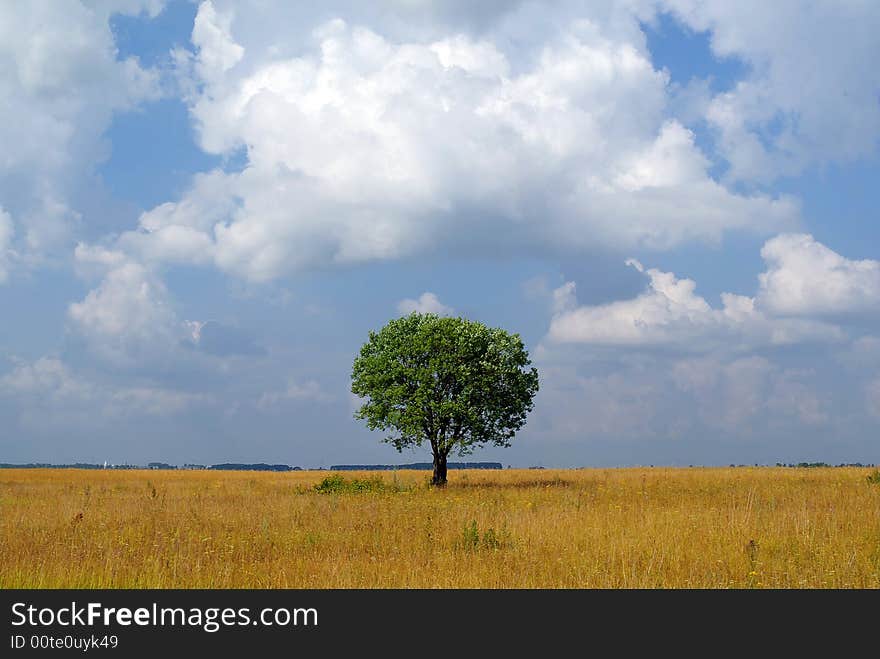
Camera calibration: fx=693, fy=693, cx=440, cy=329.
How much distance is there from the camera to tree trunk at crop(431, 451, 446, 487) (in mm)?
39812

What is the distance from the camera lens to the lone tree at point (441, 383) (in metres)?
38.7

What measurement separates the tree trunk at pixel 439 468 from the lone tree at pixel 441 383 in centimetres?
6

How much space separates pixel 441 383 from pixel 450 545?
24.6m

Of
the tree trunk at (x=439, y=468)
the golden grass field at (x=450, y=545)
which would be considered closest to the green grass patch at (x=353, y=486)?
the tree trunk at (x=439, y=468)

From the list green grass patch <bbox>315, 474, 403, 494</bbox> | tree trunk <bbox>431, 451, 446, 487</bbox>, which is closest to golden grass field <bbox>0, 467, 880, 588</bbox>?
green grass patch <bbox>315, 474, 403, 494</bbox>

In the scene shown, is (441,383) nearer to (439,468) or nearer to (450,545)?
(439,468)

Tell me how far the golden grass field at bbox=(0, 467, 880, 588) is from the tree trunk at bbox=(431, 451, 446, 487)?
50.2 feet

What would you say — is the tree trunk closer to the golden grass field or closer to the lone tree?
the lone tree

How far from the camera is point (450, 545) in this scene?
48.8 feet
